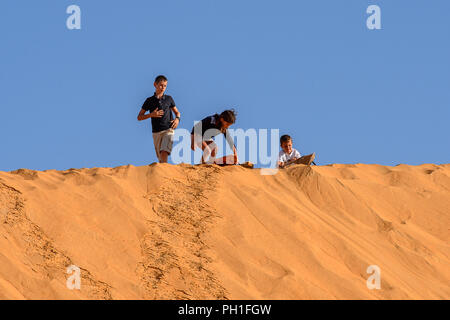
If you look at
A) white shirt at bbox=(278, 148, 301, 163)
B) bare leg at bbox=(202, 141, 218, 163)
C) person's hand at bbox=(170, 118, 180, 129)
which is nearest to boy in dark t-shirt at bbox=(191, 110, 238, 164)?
bare leg at bbox=(202, 141, 218, 163)

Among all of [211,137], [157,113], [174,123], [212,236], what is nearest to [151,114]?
[157,113]

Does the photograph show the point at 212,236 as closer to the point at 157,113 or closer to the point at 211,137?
the point at 211,137

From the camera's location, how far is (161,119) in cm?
912

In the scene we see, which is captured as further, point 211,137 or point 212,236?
point 211,137

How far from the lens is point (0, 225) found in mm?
6672

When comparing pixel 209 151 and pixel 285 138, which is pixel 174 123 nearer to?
pixel 209 151

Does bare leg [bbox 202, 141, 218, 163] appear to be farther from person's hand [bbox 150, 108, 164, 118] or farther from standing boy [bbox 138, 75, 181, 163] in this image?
person's hand [bbox 150, 108, 164, 118]

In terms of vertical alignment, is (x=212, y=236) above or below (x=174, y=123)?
below

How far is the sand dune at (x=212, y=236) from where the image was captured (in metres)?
6.28

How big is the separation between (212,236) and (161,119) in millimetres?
2618

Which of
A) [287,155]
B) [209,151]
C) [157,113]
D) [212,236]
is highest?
[157,113]

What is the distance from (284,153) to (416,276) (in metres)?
2.83

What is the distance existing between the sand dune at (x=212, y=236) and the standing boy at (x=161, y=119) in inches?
41.6

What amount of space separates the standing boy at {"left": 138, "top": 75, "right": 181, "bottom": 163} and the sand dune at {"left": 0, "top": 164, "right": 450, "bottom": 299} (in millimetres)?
1056
